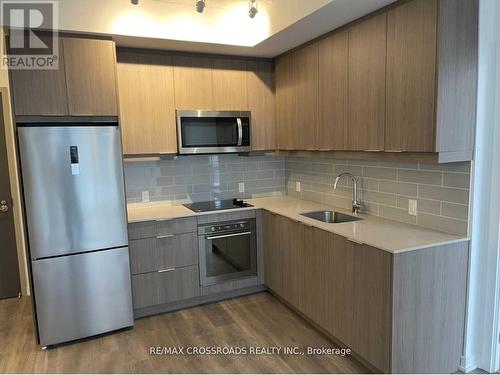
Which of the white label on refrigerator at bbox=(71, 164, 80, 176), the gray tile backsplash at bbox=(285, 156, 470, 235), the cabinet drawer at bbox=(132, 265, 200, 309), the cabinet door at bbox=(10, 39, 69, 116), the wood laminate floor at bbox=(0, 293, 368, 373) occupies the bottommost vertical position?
the wood laminate floor at bbox=(0, 293, 368, 373)

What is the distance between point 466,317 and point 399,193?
948 mm

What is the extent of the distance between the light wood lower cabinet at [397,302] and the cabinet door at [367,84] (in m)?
0.75

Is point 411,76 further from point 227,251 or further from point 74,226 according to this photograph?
point 74,226

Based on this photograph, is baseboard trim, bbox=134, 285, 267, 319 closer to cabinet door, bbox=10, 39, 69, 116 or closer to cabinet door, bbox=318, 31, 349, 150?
cabinet door, bbox=318, 31, 349, 150

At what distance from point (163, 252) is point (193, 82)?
1610mm

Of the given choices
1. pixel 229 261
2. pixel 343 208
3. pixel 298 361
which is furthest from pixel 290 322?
pixel 343 208

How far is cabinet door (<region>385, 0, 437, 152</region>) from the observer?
2.08 metres

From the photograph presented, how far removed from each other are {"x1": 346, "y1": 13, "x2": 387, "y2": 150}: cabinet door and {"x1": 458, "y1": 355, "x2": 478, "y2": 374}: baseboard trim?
1.48 m

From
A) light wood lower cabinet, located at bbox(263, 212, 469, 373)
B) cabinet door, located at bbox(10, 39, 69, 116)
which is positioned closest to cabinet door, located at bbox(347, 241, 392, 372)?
light wood lower cabinet, located at bbox(263, 212, 469, 373)

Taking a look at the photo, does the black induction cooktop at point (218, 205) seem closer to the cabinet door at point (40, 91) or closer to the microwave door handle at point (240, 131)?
the microwave door handle at point (240, 131)

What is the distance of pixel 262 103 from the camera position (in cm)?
373

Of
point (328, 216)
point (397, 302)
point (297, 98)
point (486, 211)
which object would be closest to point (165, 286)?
point (328, 216)

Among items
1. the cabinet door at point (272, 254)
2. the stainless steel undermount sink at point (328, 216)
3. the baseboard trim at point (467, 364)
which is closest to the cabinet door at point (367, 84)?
the stainless steel undermount sink at point (328, 216)

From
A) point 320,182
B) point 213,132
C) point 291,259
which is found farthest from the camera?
point 320,182
